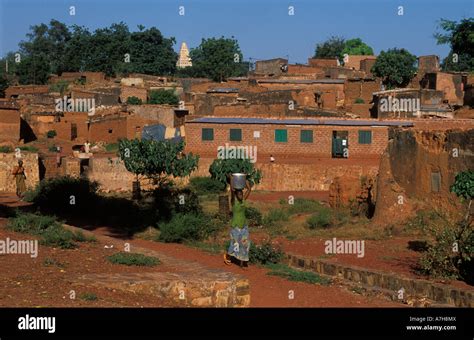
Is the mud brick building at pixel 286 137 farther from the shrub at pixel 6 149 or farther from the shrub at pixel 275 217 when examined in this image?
the shrub at pixel 275 217

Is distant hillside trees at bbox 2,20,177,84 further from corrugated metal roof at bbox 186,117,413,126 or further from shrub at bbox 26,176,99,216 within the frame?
shrub at bbox 26,176,99,216

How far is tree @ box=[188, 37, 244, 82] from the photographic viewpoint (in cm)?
7619

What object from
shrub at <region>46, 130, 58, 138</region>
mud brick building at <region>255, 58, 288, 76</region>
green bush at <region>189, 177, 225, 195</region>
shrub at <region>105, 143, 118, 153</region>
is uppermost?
mud brick building at <region>255, 58, 288, 76</region>

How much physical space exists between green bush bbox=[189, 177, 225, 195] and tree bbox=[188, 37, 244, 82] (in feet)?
143

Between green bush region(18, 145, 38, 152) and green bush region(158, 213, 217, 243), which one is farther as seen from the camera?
green bush region(18, 145, 38, 152)

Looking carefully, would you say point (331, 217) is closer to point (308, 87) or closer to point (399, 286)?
point (399, 286)

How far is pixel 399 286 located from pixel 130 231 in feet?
27.3

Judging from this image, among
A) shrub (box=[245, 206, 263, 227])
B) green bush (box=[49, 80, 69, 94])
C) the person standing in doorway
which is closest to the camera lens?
shrub (box=[245, 206, 263, 227])

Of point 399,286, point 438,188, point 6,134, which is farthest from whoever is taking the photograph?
point 6,134

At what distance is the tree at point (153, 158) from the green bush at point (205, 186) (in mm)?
6637

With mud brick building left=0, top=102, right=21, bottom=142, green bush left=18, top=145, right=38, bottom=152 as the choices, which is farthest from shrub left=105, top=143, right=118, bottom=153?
mud brick building left=0, top=102, right=21, bottom=142

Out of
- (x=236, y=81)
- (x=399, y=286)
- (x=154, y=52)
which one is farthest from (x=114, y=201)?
(x=154, y=52)

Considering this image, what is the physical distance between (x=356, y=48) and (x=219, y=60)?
15852 millimetres

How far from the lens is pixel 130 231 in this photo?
64.9 feet
